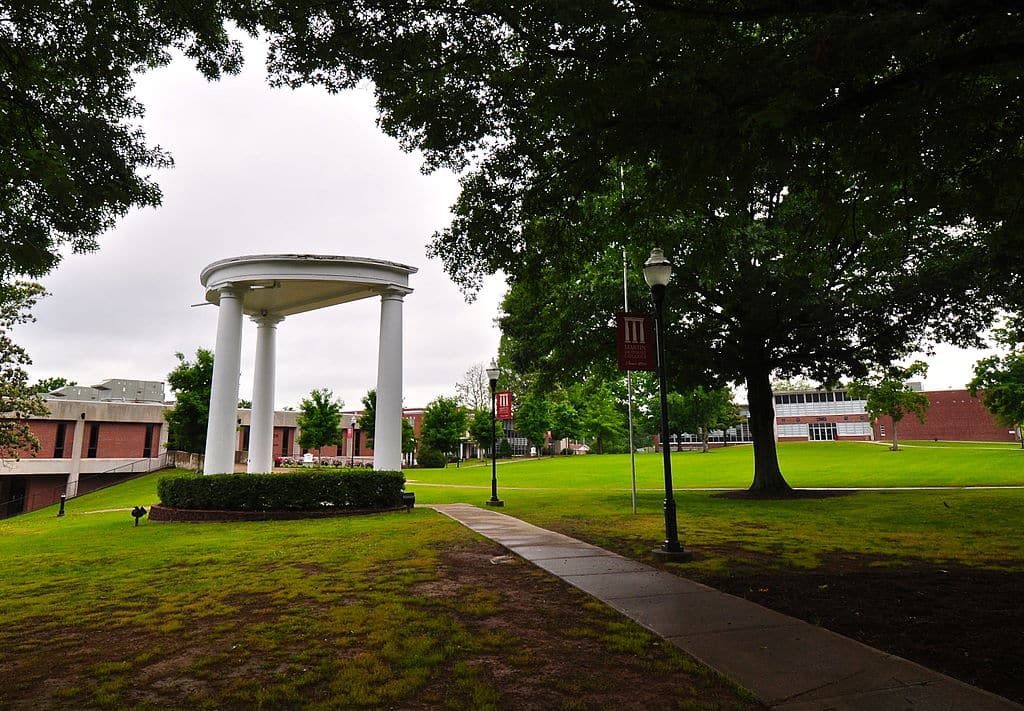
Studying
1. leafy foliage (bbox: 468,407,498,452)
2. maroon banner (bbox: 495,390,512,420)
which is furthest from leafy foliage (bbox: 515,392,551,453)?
maroon banner (bbox: 495,390,512,420)

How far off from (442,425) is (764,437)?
124 ft

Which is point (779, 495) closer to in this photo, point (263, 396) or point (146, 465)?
point (263, 396)

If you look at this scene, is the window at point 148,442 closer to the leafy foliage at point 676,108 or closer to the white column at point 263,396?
the white column at point 263,396

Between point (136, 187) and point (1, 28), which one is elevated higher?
point (1, 28)

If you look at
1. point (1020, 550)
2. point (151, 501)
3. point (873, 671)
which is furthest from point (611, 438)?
point (873, 671)

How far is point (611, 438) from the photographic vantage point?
243 ft

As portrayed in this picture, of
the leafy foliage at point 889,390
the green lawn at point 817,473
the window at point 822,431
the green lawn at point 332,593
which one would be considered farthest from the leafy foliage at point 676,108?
the window at point 822,431

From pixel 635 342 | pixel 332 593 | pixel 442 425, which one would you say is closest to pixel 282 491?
pixel 635 342

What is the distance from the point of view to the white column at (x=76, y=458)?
37.6 meters

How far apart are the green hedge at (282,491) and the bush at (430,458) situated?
38.8 metres

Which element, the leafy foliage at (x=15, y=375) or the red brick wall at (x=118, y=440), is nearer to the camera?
the leafy foliage at (x=15, y=375)

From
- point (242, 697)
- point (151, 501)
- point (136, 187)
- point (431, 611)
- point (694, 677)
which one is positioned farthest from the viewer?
point (151, 501)

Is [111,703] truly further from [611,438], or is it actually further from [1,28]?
[611,438]

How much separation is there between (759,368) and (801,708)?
57.8 feet
